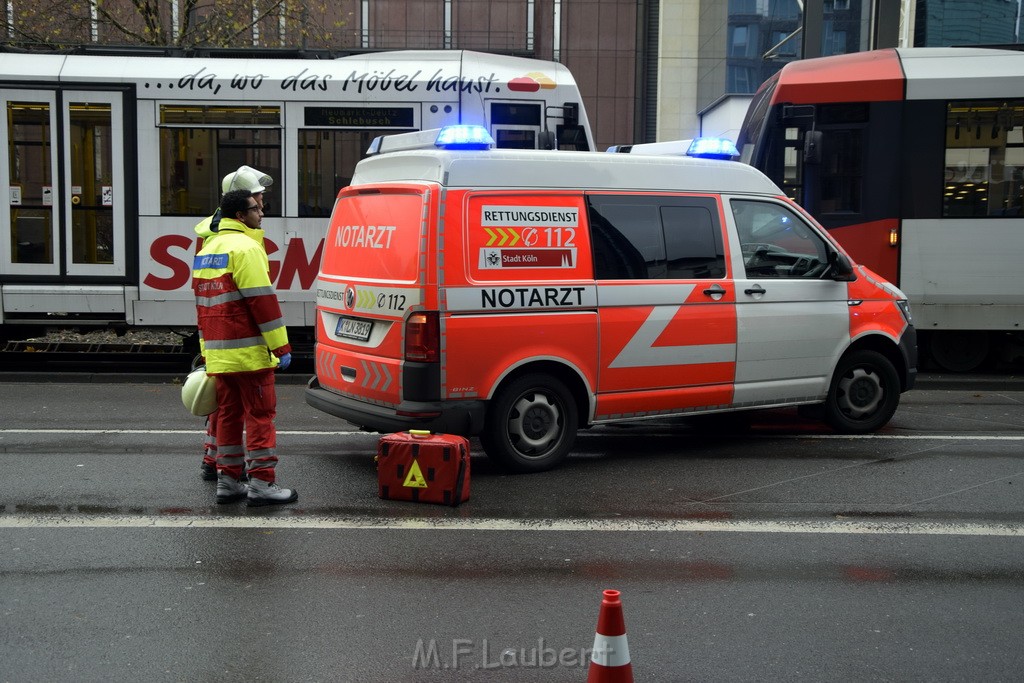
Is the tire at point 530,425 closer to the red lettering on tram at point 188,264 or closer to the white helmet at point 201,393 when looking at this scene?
the white helmet at point 201,393

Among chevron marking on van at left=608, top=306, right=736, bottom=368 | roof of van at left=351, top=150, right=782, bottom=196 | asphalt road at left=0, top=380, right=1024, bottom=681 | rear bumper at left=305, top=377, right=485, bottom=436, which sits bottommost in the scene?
asphalt road at left=0, top=380, right=1024, bottom=681

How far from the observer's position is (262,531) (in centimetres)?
602

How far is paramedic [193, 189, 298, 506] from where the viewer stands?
6.33m

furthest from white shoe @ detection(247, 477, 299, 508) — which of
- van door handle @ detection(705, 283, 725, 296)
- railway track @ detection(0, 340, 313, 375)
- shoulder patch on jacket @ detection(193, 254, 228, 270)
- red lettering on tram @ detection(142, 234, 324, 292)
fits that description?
railway track @ detection(0, 340, 313, 375)

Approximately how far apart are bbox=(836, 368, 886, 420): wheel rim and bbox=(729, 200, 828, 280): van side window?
35.6 inches

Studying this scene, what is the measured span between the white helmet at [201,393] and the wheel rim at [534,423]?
193 cm

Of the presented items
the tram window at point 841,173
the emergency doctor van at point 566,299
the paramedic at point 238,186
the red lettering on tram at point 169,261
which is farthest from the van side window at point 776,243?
the red lettering on tram at point 169,261

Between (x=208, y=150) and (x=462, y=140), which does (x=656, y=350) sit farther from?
(x=208, y=150)

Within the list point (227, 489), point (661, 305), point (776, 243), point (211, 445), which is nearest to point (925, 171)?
point (776, 243)

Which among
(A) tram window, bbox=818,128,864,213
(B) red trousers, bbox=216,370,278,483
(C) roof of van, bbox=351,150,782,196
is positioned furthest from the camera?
(A) tram window, bbox=818,128,864,213

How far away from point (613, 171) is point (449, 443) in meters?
2.42

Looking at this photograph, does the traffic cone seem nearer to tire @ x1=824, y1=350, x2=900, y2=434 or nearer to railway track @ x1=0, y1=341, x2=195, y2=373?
tire @ x1=824, y1=350, x2=900, y2=434

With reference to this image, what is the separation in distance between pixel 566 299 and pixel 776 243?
197 centimetres

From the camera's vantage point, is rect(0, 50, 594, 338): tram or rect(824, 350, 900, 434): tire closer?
rect(824, 350, 900, 434): tire
